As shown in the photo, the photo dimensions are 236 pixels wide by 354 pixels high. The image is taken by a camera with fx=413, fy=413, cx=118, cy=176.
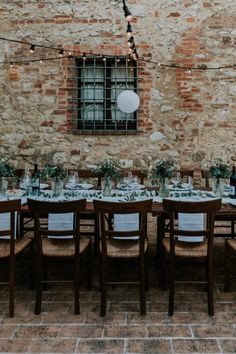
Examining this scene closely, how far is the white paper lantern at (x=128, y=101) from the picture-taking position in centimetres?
635

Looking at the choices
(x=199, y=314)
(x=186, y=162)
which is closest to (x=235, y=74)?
(x=186, y=162)

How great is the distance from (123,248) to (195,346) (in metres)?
0.96

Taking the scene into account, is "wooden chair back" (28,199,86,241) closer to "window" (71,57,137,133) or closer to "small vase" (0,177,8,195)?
"small vase" (0,177,8,195)

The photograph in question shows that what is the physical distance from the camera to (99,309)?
3256 mm

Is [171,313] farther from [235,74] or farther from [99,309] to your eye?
[235,74]

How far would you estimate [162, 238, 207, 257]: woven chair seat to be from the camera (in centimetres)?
324

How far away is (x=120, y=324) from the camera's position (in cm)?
300

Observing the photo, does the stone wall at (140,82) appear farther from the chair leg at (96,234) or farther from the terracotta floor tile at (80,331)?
the terracotta floor tile at (80,331)

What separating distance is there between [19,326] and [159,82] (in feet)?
15.8

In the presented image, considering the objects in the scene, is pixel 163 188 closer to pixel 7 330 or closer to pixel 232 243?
pixel 232 243

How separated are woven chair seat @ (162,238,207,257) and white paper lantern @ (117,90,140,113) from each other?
130 inches

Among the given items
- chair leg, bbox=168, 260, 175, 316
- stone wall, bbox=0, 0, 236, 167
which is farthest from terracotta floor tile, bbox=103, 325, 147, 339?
stone wall, bbox=0, 0, 236, 167

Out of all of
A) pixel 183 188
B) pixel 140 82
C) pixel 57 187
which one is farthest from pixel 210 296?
pixel 140 82

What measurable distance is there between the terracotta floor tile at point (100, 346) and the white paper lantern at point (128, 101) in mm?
4216
